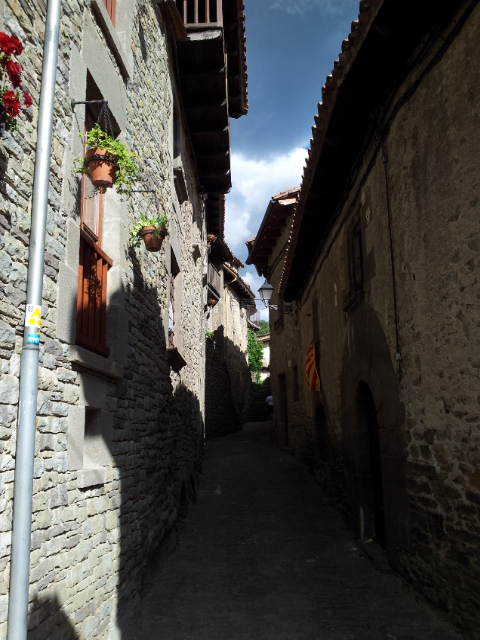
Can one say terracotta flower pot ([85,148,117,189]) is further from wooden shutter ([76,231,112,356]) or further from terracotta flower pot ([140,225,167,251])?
terracotta flower pot ([140,225,167,251])

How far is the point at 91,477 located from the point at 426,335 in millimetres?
3071

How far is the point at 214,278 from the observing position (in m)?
18.9

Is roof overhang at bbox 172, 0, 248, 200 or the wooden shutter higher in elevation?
roof overhang at bbox 172, 0, 248, 200

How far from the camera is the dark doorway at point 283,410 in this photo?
1586 cm

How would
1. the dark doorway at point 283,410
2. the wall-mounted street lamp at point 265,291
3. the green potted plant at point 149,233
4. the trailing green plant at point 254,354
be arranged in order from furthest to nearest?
1. the trailing green plant at point 254,354
2. the dark doorway at point 283,410
3. the wall-mounted street lamp at point 265,291
4. the green potted plant at point 149,233

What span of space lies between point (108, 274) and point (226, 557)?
4.10 metres

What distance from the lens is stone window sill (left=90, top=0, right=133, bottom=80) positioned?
193 inches

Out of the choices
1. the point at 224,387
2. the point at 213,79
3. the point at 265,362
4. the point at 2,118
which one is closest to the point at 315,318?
the point at 213,79

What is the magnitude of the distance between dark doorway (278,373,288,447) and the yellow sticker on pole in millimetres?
13094

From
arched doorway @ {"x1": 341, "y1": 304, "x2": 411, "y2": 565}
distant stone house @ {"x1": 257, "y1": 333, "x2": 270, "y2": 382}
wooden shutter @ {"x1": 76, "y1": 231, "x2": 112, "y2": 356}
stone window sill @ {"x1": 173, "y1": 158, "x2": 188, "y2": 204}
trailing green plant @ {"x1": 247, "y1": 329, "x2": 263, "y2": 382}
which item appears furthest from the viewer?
distant stone house @ {"x1": 257, "y1": 333, "x2": 270, "y2": 382}

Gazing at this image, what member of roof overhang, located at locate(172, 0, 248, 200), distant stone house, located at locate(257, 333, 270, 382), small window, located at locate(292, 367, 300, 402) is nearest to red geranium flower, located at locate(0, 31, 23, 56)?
roof overhang, located at locate(172, 0, 248, 200)

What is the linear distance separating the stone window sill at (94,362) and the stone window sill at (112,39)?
303 centimetres

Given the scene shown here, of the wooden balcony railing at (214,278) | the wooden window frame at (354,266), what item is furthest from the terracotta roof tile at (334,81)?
the wooden balcony railing at (214,278)

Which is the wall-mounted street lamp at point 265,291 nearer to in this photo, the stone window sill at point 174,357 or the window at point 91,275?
the stone window sill at point 174,357
